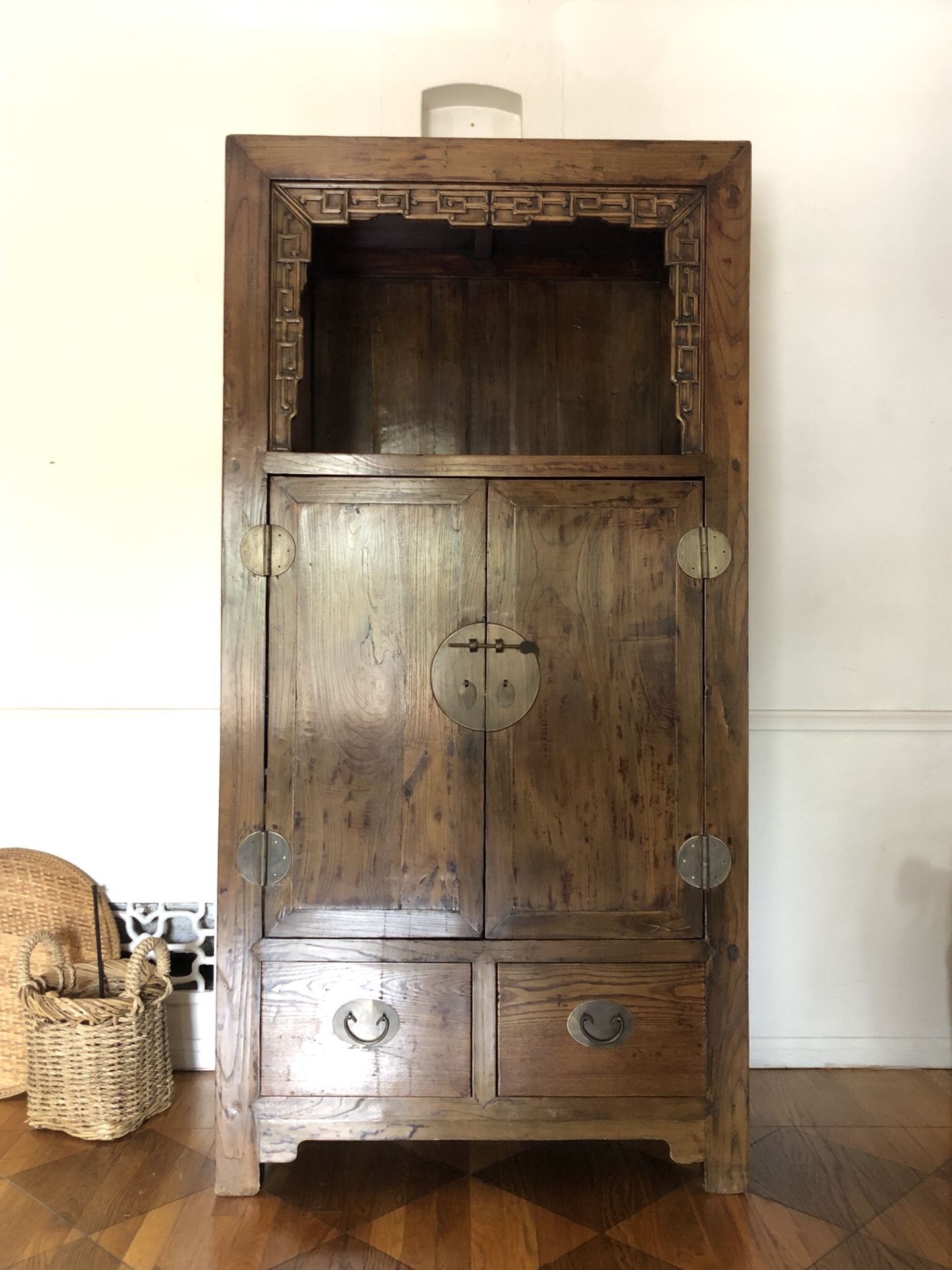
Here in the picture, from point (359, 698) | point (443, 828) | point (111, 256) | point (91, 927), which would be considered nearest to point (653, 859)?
point (443, 828)

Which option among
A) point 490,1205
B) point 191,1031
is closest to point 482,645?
point 490,1205

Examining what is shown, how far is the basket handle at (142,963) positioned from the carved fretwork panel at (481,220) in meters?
1.37

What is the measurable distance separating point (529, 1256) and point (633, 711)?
1.13 metres

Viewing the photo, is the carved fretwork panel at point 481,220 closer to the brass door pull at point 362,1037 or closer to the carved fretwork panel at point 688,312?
the carved fretwork panel at point 688,312

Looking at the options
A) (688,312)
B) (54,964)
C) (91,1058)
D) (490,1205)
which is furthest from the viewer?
(54,964)

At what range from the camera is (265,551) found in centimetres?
209

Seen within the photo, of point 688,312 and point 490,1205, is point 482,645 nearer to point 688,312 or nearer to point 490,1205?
point 688,312

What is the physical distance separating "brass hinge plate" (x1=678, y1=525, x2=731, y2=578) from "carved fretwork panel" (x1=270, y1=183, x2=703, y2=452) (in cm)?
20

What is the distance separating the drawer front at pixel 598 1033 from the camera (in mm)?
2062

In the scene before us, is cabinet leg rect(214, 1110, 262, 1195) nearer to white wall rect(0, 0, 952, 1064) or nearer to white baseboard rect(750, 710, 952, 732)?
white wall rect(0, 0, 952, 1064)

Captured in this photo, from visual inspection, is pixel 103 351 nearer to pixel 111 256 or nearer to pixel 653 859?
pixel 111 256

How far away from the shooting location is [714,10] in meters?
2.79

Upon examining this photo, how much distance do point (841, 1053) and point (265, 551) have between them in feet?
7.28

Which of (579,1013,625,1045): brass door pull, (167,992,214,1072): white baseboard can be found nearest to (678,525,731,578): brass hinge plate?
(579,1013,625,1045): brass door pull
